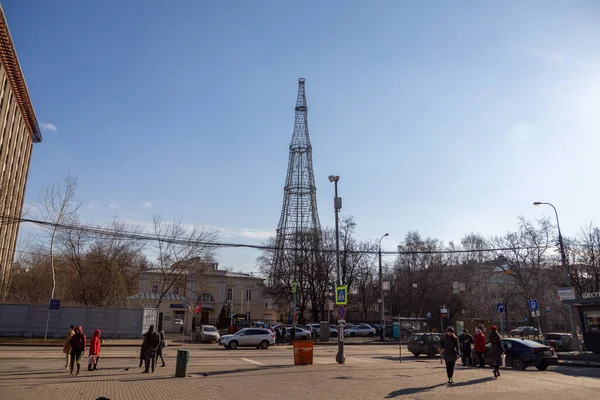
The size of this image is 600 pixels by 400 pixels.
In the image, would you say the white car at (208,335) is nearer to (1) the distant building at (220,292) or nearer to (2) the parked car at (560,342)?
(1) the distant building at (220,292)

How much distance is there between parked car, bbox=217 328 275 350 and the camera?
3119cm

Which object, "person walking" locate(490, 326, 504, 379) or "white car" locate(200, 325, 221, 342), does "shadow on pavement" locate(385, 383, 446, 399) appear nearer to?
"person walking" locate(490, 326, 504, 379)

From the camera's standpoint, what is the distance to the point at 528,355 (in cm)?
1969

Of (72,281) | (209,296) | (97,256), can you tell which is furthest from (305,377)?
(209,296)

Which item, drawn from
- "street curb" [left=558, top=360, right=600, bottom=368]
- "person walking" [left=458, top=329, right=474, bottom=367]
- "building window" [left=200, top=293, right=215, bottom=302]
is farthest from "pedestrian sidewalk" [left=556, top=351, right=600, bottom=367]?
"building window" [left=200, top=293, right=215, bottom=302]

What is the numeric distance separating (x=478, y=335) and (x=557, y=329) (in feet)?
192

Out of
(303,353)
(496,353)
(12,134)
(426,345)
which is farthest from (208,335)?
(12,134)

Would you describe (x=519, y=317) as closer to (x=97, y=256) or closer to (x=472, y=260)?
(x=472, y=260)

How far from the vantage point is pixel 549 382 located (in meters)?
14.3

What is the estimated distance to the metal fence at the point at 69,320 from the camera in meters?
33.7

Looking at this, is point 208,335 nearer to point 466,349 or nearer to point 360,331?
point 360,331

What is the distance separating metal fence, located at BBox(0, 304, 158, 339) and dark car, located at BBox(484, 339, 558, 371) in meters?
29.2

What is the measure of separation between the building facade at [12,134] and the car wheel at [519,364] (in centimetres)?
4404

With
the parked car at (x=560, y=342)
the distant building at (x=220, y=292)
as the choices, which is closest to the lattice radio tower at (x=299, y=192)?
the distant building at (x=220, y=292)
